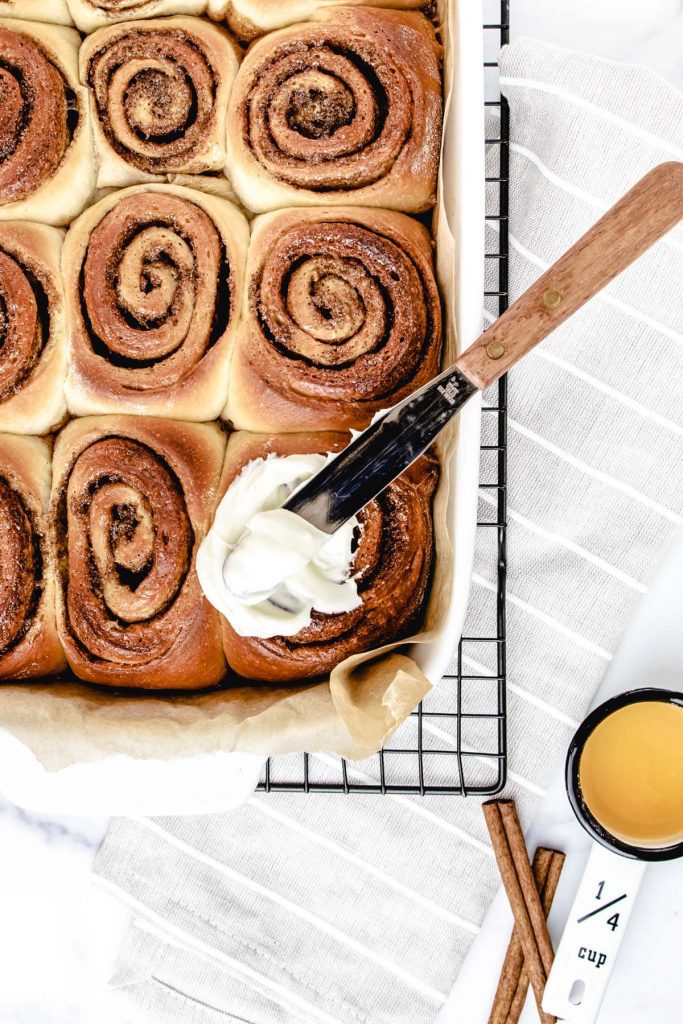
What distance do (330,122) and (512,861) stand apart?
123cm

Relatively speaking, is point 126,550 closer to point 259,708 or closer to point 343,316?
point 259,708

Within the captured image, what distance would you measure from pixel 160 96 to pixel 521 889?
4.59 ft

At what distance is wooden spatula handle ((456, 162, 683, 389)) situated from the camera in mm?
1120

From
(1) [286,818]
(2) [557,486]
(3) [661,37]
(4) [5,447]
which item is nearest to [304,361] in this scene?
(4) [5,447]

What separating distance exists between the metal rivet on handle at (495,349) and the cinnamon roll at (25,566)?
659 millimetres

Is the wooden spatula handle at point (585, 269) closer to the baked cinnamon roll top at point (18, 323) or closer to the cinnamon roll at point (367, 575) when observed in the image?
the cinnamon roll at point (367, 575)

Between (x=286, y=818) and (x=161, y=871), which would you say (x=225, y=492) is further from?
(x=161, y=871)

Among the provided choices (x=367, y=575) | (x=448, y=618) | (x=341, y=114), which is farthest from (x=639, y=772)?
(x=341, y=114)

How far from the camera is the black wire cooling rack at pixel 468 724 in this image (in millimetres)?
1579

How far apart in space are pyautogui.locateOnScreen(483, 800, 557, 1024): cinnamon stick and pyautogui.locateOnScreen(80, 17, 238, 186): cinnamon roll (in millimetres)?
1160

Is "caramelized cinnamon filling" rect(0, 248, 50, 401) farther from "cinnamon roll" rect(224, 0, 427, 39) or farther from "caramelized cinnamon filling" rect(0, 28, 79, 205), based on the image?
"cinnamon roll" rect(224, 0, 427, 39)

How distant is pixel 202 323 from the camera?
128cm

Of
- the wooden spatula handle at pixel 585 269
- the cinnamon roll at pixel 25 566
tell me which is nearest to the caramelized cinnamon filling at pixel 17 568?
the cinnamon roll at pixel 25 566

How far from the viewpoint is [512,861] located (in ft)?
5.26
